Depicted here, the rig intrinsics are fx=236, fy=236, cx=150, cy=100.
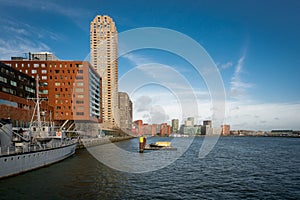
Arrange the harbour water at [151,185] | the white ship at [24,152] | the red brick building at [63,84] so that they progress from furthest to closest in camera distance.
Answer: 1. the red brick building at [63,84]
2. the white ship at [24,152]
3. the harbour water at [151,185]

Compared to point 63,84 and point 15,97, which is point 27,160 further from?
point 63,84

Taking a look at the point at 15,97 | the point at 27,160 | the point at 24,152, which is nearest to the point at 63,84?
the point at 15,97

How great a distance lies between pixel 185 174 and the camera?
3928 cm

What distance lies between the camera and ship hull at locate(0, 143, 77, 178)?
32312 mm

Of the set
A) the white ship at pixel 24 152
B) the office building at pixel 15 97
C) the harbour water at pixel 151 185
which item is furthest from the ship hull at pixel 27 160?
the office building at pixel 15 97

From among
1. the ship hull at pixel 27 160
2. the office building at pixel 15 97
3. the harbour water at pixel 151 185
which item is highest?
the office building at pixel 15 97

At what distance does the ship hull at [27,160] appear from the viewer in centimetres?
3231

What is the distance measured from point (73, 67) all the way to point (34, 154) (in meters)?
79.6

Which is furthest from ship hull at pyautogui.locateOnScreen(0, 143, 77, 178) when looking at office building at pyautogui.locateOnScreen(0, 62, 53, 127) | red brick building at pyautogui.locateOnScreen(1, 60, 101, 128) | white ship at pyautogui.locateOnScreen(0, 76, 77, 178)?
red brick building at pyautogui.locateOnScreen(1, 60, 101, 128)

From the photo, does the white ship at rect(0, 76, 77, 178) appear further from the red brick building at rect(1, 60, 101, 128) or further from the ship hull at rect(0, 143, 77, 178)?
the red brick building at rect(1, 60, 101, 128)

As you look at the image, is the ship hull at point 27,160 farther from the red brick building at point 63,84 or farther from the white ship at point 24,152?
the red brick building at point 63,84

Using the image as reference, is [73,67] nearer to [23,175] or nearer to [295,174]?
[23,175]

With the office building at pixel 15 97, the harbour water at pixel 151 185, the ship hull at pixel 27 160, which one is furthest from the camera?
the office building at pixel 15 97

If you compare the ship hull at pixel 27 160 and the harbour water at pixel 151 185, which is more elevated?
the ship hull at pixel 27 160
